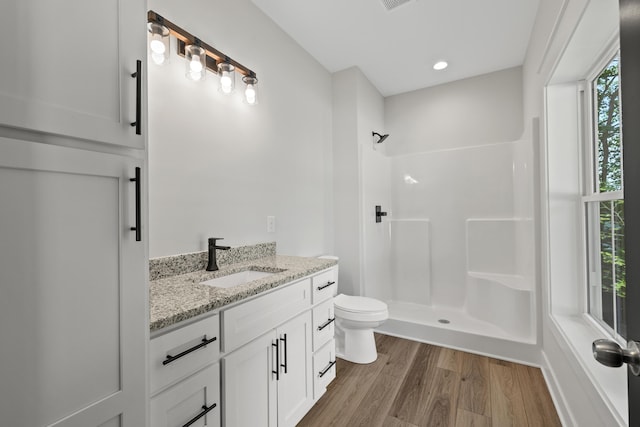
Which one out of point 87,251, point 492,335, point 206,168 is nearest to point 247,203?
point 206,168

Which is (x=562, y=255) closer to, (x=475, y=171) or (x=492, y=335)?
(x=492, y=335)

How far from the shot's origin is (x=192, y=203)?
5.12 ft

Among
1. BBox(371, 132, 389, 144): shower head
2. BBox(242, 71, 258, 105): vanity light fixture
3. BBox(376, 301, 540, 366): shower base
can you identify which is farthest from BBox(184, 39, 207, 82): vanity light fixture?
BBox(376, 301, 540, 366): shower base

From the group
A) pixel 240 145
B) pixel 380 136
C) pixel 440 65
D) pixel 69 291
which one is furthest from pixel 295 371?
pixel 440 65

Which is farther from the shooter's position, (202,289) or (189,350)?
(202,289)

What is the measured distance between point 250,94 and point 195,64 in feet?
1.37

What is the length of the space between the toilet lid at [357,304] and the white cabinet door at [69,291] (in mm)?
1610

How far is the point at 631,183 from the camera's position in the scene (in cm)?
54

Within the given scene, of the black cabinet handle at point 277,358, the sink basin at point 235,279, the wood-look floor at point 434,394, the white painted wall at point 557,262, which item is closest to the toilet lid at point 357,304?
the wood-look floor at point 434,394

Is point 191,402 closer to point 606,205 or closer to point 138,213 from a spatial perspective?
point 138,213

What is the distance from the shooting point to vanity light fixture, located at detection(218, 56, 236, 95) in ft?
5.51

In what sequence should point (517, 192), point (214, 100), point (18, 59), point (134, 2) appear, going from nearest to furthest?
point (18, 59), point (134, 2), point (214, 100), point (517, 192)

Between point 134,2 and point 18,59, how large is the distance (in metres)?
0.35

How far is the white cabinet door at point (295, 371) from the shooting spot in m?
1.39
